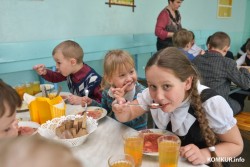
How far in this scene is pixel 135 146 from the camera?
0.98 m

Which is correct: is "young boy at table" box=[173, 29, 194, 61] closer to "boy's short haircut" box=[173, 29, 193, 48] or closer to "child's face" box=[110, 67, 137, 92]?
"boy's short haircut" box=[173, 29, 193, 48]

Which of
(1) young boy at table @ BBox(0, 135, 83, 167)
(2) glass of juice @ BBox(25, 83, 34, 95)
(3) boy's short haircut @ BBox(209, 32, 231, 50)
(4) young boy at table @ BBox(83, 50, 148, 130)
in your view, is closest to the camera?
(1) young boy at table @ BBox(0, 135, 83, 167)

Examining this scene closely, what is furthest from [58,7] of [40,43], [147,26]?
[147,26]

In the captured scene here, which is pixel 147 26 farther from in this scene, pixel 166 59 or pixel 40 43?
pixel 166 59

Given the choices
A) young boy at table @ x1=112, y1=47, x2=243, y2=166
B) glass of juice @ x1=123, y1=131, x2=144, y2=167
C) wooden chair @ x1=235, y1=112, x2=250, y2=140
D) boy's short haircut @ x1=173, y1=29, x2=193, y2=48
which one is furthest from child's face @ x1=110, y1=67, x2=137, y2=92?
boy's short haircut @ x1=173, y1=29, x2=193, y2=48

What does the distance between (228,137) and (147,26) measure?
3.51 m

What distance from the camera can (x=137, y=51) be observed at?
14.1 ft

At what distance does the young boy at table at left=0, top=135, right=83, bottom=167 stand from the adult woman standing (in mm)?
3390

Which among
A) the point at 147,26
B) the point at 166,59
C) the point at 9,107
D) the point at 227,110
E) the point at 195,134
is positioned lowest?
the point at 195,134

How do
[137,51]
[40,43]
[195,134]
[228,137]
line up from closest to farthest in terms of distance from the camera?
[228,137], [195,134], [40,43], [137,51]

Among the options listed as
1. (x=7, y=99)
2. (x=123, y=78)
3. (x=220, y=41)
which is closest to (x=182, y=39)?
(x=220, y=41)

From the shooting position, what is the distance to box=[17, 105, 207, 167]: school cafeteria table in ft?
3.20

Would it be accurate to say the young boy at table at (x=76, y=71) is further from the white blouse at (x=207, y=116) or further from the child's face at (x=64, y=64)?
the white blouse at (x=207, y=116)

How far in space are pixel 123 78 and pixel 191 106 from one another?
646 millimetres
